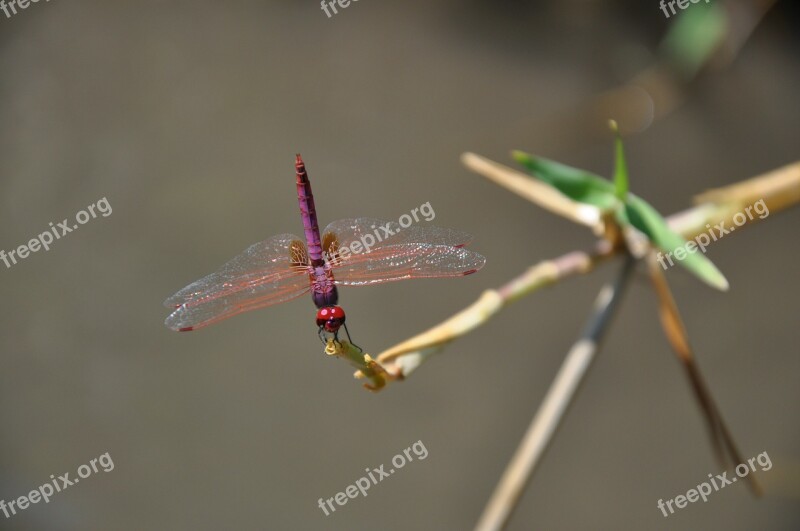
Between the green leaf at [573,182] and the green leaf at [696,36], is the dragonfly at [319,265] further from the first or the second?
the green leaf at [696,36]

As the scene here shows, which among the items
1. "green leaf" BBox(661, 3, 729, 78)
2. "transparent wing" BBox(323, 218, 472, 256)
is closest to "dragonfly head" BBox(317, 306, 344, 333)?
"transparent wing" BBox(323, 218, 472, 256)

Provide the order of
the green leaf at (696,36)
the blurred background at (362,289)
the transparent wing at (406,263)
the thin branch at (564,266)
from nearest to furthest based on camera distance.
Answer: the thin branch at (564,266) < the transparent wing at (406,263) < the green leaf at (696,36) < the blurred background at (362,289)

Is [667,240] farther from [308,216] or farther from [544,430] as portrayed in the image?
[308,216]

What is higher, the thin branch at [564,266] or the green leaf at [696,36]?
the green leaf at [696,36]

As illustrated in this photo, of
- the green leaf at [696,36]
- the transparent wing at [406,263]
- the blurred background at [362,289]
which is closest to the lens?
the transparent wing at [406,263]

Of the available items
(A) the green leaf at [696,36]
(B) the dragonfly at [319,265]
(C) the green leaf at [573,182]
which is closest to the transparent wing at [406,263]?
(B) the dragonfly at [319,265]

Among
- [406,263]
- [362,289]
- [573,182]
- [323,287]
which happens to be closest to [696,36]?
[362,289]

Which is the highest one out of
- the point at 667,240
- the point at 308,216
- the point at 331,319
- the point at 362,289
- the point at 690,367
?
the point at 362,289

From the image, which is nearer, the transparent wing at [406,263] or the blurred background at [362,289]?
the transparent wing at [406,263]

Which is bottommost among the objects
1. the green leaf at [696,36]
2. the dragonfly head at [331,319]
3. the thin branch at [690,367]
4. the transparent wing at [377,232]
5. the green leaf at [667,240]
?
the thin branch at [690,367]
